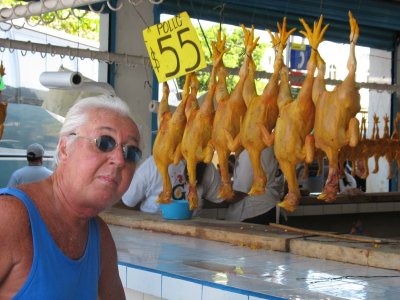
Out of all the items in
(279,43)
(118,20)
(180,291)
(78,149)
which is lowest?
(180,291)

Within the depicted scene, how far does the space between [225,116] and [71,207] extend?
219 cm

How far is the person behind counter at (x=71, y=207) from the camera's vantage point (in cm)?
178

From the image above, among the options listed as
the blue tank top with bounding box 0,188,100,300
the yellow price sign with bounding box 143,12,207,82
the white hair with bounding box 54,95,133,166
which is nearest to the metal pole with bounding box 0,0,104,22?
the yellow price sign with bounding box 143,12,207,82

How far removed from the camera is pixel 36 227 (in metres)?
1.81

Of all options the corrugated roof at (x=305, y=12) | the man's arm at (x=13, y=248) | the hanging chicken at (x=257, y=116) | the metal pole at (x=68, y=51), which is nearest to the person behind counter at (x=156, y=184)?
the hanging chicken at (x=257, y=116)

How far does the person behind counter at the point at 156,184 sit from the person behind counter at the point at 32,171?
2120 millimetres

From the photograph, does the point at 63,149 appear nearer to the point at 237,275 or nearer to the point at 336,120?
the point at 237,275

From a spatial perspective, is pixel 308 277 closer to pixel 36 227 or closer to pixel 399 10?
pixel 36 227

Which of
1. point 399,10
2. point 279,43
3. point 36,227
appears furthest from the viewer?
point 399,10

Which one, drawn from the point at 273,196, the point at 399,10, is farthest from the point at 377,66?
the point at 273,196

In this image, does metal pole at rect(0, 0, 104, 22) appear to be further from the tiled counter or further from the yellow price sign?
the tiled counter

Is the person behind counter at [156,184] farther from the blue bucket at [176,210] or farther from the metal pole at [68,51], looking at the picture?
the metal pole at [68,51]

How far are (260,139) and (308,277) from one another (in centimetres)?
98

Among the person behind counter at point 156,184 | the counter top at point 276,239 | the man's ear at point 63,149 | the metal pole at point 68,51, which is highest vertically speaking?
the metal pole at point 68,51
